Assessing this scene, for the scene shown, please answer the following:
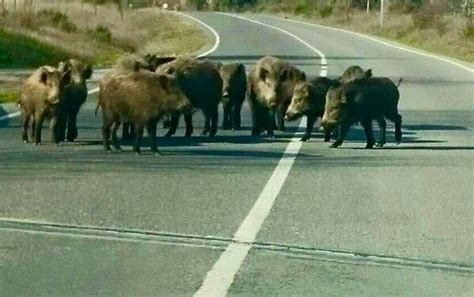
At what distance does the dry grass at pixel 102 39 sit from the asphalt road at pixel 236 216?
22.2m

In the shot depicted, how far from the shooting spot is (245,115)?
23094 mm

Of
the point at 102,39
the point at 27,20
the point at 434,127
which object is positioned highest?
the point at 434,127

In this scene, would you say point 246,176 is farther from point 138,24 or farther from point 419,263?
point 138,24

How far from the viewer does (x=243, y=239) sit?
1045 cm

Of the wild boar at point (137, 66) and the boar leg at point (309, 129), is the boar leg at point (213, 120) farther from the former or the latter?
the boar leg at point (309, 129)

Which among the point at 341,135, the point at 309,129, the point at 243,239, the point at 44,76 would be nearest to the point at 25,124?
the point at 44,76

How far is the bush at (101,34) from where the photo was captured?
1956 inches

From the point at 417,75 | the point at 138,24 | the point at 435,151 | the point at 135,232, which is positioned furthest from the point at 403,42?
A: the point at 135,232

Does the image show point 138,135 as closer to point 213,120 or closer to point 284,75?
point 213,120

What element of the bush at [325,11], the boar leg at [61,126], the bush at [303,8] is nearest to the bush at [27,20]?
the boar leg at [61,126]

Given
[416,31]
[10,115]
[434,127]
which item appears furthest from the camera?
[416,31]

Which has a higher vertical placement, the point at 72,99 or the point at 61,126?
the point at 72,99

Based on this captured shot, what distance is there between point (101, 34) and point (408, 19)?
104ft

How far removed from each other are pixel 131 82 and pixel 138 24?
5507 centimetres
